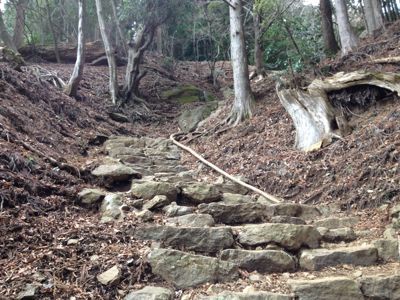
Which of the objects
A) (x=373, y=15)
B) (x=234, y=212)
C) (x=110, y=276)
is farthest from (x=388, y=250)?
(x=373, y=15)

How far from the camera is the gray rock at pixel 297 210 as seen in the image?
5699 mm

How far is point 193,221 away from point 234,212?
0.65 m

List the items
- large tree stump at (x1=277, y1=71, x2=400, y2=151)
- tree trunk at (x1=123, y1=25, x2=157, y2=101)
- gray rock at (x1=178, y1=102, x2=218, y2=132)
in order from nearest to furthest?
large tree stump at (x1=277, y1=71, x2=400, y2=151) < gray rock at (x1=178, y1=102, x2=218, y2=132) < tree trunk at (x1=123, y1=25, x2=157, y2=101)

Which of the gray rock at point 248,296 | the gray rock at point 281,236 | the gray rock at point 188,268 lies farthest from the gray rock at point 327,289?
the gray rock at point 281,236

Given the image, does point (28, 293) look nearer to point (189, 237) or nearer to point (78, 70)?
point (189, 237)

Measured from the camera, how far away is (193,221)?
197 inches

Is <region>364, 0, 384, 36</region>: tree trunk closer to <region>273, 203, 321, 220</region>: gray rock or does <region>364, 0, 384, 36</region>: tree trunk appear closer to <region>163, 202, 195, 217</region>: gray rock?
<region>273, 203, 321, 220</region>: gray rock

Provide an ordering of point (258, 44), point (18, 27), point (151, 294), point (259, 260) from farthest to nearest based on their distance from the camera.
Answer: point (18, 27)
point (258, 44)
point (259, 260)
point (151, 294)

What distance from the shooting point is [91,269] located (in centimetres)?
387

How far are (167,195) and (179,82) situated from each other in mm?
13069

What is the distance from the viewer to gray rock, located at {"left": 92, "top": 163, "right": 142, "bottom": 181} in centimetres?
648

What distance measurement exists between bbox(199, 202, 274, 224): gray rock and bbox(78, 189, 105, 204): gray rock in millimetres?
1320

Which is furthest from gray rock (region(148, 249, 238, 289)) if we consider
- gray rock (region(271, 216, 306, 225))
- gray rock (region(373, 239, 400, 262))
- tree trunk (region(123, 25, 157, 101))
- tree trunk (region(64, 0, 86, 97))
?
tree trunk (region(123, 25, 157, 101))

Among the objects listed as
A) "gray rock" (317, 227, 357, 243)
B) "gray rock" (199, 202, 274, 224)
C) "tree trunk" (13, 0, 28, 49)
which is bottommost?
"gray rock" (317, 227, 357, 243)
